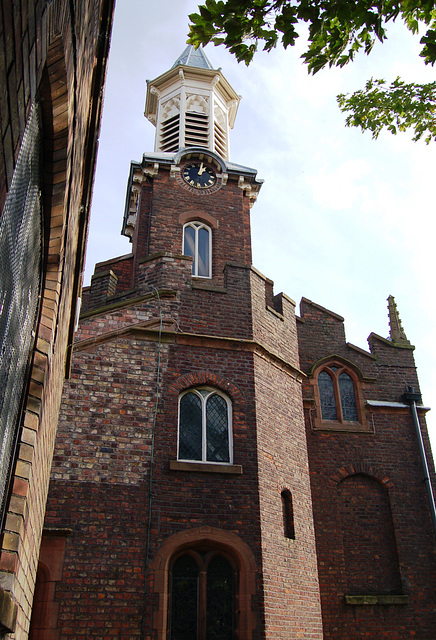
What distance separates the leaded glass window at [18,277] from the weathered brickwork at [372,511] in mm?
10002

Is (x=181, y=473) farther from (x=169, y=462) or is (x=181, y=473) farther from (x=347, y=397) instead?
(x=347, y=397)

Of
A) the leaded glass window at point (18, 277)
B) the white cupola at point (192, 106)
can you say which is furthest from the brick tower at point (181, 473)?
the white cupola at point (192, 106)

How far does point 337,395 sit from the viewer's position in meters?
14.5

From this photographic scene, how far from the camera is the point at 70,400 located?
9.93 m

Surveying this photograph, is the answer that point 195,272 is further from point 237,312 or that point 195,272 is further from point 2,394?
point 2,394

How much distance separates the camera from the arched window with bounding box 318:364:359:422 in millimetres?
14195

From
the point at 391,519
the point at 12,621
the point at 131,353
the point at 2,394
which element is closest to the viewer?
the point at 2,394

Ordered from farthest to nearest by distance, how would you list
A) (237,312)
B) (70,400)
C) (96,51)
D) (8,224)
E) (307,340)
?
(307,340) < (237,312) < (70,400) < (96,51) < (8,224)

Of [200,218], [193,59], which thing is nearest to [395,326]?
[200,218]

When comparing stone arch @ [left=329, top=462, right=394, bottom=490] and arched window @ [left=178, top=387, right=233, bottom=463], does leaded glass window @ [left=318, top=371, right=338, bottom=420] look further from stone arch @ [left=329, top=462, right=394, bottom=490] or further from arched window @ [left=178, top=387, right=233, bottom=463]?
arched window @ [left=178, top=387, right=233, bottom=463]

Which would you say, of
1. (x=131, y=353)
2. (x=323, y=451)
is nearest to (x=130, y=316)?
(x=131, y=353)

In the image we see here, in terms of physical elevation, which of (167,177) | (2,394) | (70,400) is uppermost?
(167,177)

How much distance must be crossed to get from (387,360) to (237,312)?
17.8 feet

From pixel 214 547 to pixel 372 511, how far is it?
196 inches
